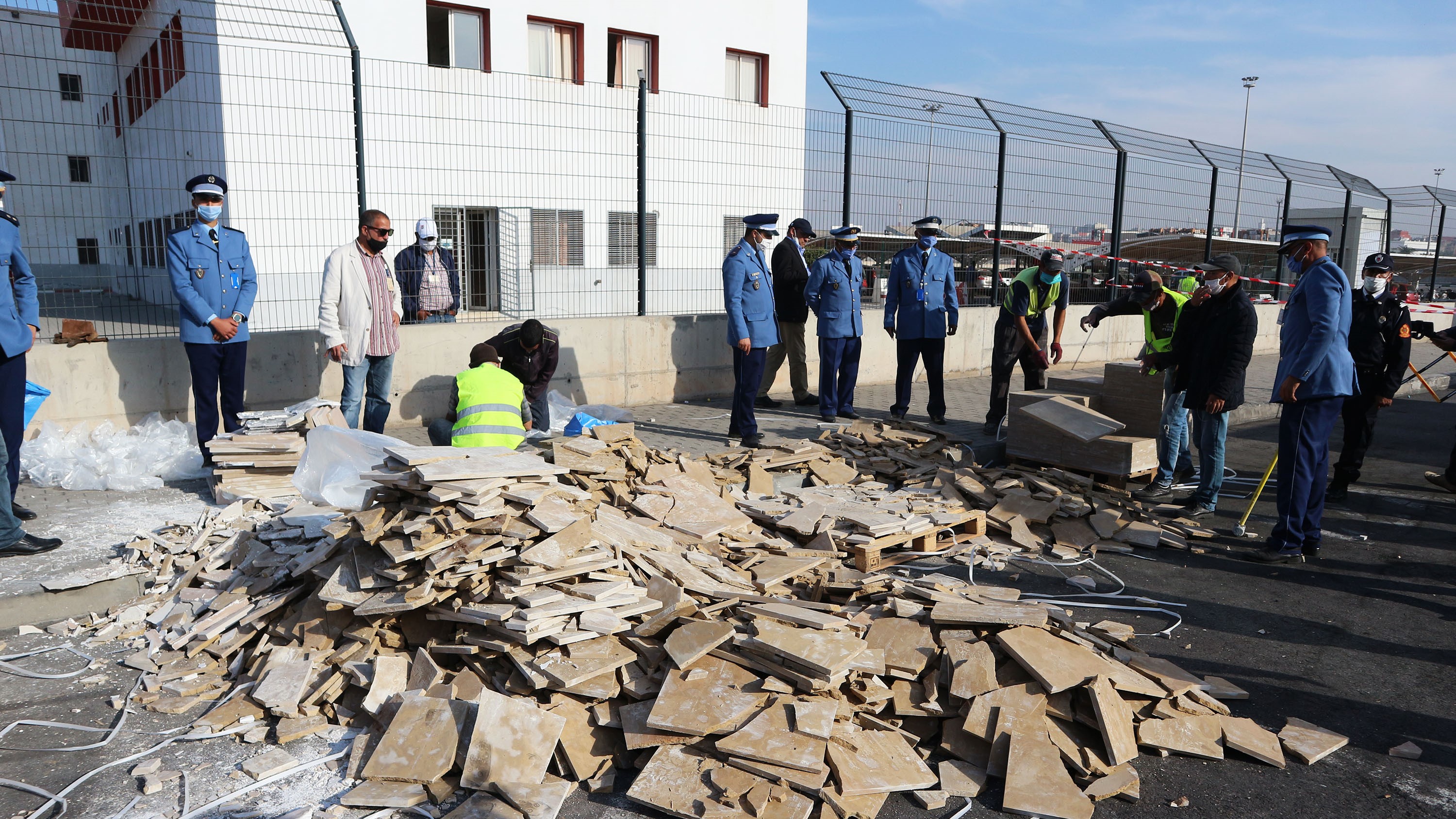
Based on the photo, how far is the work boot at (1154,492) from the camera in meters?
7.51

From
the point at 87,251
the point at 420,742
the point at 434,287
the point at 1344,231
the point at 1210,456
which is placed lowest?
the point at 420,742

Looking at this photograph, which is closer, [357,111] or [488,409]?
[488,409]

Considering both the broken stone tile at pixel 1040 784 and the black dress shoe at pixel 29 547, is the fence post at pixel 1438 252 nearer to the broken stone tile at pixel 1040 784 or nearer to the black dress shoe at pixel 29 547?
the broken stone tile at pixel 1040 784

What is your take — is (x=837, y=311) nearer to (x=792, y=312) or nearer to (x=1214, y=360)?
(x=792, y=312)

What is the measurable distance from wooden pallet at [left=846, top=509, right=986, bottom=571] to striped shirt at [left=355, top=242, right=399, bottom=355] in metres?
4.09

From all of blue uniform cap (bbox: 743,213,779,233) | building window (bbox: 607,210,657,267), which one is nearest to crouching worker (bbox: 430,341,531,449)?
blue uniform cap (bbox: 743,213,779,233)

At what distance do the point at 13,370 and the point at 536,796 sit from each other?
4663 millimetres

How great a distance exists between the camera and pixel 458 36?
60.1 feet

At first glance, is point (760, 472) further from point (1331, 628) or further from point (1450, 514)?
point (1450, 514)

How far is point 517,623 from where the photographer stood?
383 cm

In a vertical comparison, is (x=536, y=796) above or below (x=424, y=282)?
below

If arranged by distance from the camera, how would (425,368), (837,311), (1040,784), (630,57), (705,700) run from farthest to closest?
(630,57) → (837,311) → (425,368) → (705,700) → (1040,784)

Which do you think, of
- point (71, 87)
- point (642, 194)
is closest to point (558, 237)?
point (642, 194)

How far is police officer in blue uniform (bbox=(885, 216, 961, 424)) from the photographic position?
9344 millimetres
